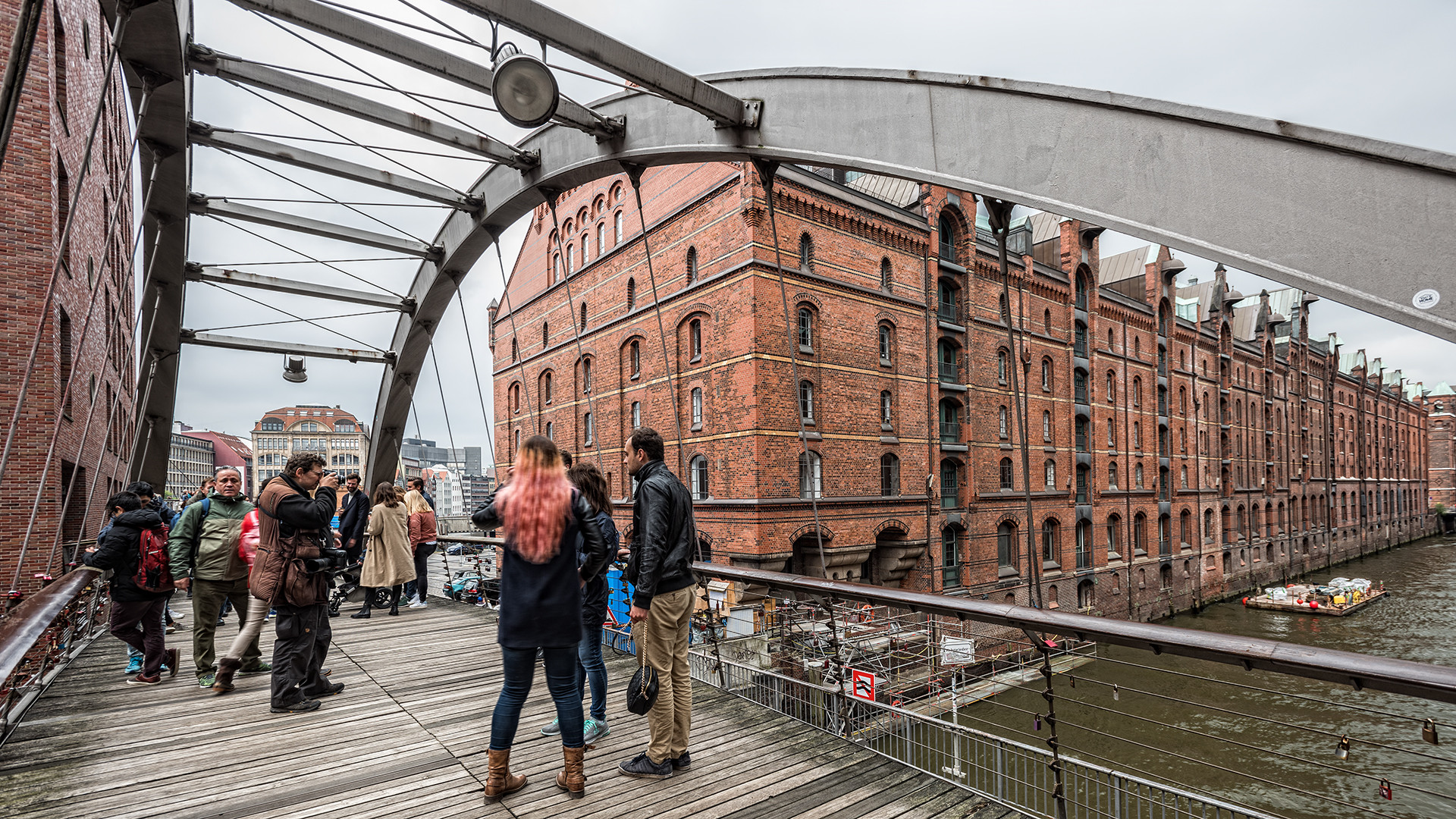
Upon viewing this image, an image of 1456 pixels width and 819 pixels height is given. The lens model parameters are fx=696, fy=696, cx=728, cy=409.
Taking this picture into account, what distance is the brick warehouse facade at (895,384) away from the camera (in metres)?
18.3

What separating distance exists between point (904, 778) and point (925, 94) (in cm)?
370

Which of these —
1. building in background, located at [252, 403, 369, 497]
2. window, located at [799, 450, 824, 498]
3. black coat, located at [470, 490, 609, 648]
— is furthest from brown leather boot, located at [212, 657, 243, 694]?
building in background, located at [252, 403, 369, 497]

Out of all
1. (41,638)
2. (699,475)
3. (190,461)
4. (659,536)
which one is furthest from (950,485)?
(190,461)

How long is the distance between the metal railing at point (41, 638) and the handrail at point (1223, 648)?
4.44 m

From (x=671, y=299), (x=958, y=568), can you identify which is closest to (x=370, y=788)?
(x=671, y=299)

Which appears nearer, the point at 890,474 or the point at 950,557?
the point at 890,474

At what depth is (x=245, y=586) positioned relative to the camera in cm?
561

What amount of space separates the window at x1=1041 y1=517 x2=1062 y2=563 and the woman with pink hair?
2464 centimetres

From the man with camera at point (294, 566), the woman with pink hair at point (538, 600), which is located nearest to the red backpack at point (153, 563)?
the man with camera at point (294, 566)

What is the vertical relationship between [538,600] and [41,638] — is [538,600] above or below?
above

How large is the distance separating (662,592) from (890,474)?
57.8 ft

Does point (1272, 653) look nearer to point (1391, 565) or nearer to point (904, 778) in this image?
point (904, 778)

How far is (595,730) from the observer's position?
422 cm

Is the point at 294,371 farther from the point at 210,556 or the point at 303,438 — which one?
the point at 303,438
